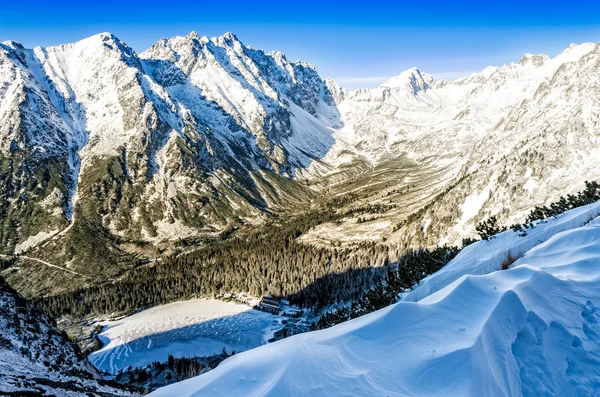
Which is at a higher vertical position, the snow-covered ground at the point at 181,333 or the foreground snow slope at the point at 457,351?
the foreground snow slope at the point at 457,351

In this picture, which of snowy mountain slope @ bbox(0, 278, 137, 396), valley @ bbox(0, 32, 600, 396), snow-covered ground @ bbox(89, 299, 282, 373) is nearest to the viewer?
valley @ bbox(0, 32, 600, 396)

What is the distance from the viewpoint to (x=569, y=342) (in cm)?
607

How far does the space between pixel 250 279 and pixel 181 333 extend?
31663mm

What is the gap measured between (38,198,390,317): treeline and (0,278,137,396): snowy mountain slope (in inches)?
2461

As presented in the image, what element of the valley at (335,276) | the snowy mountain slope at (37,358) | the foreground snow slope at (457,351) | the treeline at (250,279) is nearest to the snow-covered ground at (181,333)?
the valley at (335,276)

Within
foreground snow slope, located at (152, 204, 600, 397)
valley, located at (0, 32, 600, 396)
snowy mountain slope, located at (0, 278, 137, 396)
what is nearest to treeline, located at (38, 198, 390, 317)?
valley, located at (0, 32, 600, 396)

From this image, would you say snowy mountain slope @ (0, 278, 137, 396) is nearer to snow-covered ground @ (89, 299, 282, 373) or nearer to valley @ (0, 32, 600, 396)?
valley @ (0, 32, 600, 396)

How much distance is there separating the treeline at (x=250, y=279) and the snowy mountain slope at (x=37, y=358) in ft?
205

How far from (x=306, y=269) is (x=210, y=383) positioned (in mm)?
104399

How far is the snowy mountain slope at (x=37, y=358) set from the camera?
17391mm

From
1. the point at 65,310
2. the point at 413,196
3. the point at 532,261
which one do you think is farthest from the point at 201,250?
the point at 532,261

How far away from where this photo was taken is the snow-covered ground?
232 ft

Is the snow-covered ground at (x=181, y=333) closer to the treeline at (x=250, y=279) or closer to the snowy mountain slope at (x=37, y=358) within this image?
the treeline at (x=250, y=279)

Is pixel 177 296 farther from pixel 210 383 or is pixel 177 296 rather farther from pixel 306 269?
pixel 210 383
